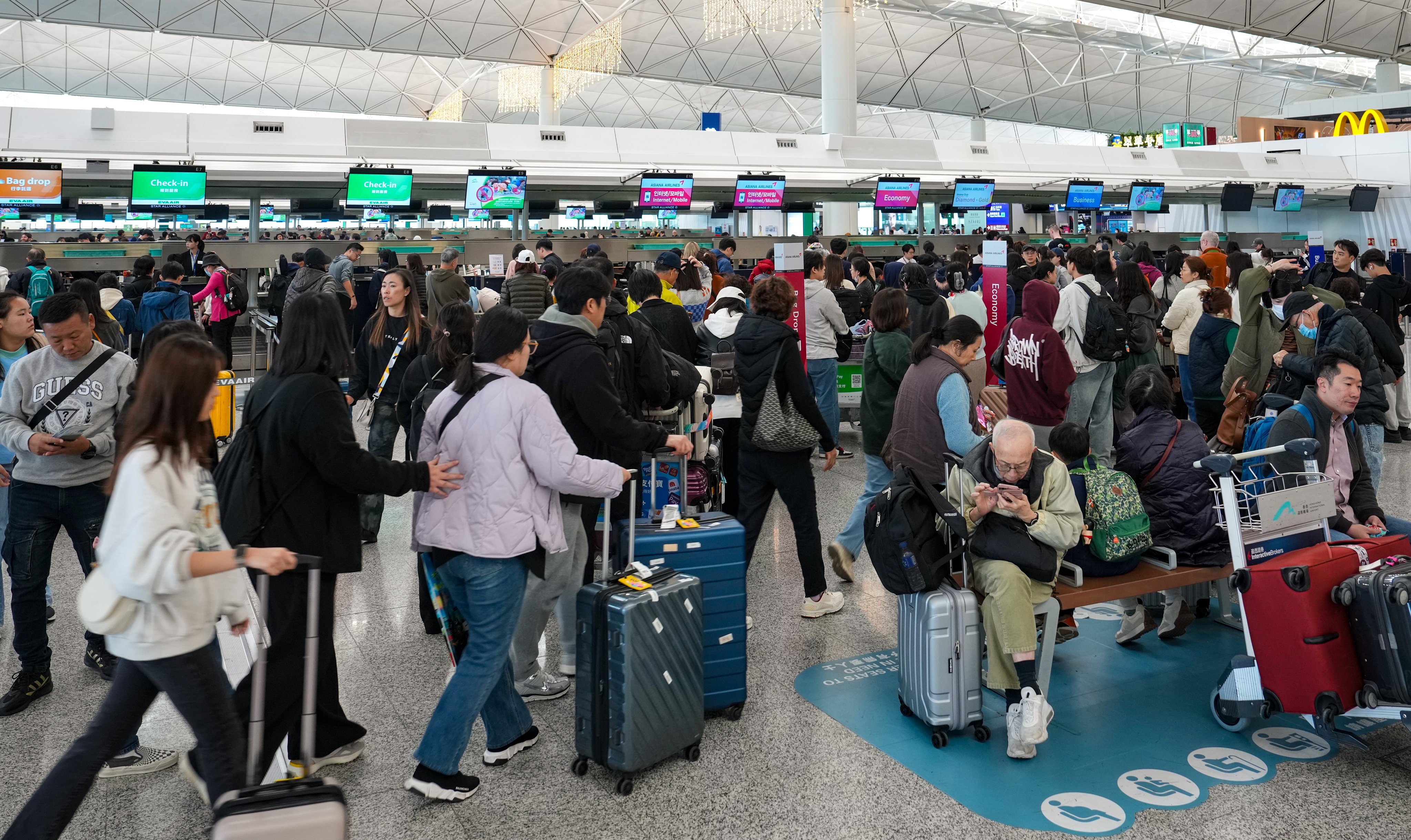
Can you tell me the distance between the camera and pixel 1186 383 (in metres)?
8.31

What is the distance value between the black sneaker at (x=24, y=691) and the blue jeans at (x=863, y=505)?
3.69 metres

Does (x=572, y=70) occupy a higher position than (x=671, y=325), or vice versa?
(x=572, y=70)

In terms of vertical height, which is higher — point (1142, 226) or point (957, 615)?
point (1142, 226)

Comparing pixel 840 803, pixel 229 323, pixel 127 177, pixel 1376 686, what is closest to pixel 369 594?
pixel 840 803

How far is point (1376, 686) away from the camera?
3.34 m

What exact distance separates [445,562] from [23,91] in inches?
1433

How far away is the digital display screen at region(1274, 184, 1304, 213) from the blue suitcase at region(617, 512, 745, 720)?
2354 centimetres

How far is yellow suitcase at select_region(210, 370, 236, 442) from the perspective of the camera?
7.30 meters

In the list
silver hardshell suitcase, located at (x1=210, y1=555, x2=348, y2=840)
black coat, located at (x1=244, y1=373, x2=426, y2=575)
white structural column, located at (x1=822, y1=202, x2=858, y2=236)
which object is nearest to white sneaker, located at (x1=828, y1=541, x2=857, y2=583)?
black coat, located at (x1=244, y1=373, x2=426, y2=575)

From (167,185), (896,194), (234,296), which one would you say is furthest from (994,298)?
(167,185)

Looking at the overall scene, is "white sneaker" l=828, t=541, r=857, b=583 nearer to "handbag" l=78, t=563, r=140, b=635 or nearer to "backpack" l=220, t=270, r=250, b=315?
"handbag" l=78, t=563, r=140, b=635

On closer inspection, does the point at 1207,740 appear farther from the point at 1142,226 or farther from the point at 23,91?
the point at 23,91

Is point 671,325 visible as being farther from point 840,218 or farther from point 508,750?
point 840,218

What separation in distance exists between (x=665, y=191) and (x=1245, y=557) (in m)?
14.1
